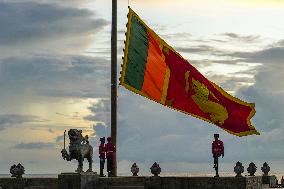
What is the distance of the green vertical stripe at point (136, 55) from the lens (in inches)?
1219

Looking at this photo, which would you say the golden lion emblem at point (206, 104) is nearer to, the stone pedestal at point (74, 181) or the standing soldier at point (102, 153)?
the standing soldier at point (102, 153)

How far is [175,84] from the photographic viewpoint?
105ft

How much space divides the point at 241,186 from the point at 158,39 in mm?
8644

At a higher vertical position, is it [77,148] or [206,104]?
[206,104]

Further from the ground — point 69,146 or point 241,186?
point 69,146

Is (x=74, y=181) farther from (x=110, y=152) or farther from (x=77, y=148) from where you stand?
(x=110, y=152)

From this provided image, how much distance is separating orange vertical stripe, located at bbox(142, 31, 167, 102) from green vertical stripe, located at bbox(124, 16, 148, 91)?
24 centimetres

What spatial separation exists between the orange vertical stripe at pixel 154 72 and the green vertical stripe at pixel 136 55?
236 mm

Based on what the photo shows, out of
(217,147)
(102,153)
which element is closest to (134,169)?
(102,153)

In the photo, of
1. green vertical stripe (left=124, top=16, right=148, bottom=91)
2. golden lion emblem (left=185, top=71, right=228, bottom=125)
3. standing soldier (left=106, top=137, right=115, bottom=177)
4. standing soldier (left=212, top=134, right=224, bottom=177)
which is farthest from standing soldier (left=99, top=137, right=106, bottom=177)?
standing soldier (left=212, top=134, right=224, bottom=177)

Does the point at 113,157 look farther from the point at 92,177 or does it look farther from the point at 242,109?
the point at 242,109

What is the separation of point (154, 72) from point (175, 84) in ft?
3.90

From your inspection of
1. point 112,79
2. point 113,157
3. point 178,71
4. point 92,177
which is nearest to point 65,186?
point 92,177

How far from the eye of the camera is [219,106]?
32.0m
